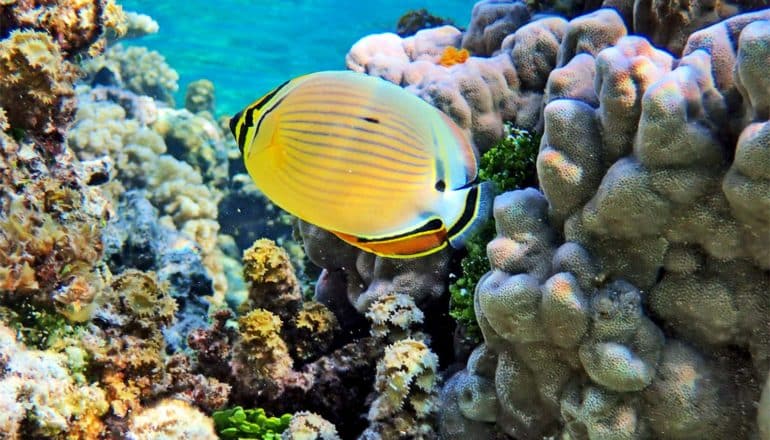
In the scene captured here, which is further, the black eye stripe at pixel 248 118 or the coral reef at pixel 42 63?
the coral reef at pixel 42 63

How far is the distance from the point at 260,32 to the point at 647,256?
2661cm

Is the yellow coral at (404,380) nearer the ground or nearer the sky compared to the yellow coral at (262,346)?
nearer the ground

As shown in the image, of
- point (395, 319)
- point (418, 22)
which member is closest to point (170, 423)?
point (395, 319)

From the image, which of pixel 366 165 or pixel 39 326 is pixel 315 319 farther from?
pixel 366 165

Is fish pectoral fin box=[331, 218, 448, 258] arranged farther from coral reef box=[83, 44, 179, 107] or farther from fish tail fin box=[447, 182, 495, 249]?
coral reef box=[83, 44, 179, 107]

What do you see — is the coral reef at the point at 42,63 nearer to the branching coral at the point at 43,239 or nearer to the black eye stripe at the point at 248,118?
the branching coral at the point at 43,239

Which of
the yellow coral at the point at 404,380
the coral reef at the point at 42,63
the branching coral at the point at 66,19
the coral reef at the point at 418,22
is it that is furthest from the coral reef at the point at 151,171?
the yellow coral at the point at 404,380

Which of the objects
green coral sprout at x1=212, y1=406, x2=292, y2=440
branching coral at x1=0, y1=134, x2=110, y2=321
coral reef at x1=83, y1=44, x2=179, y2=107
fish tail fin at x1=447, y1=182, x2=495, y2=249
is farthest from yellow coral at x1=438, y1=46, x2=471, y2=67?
coral reef at x1=83, y1=44, x2=179, y2=107

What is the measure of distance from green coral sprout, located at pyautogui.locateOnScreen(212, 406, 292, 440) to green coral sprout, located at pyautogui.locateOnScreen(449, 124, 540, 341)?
119cm

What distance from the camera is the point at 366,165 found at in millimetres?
1474

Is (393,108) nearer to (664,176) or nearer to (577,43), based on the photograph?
(664,176)

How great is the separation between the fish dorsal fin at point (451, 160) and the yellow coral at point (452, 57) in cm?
328

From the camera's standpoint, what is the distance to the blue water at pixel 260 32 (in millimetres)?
24766

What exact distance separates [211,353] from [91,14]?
3034mm
